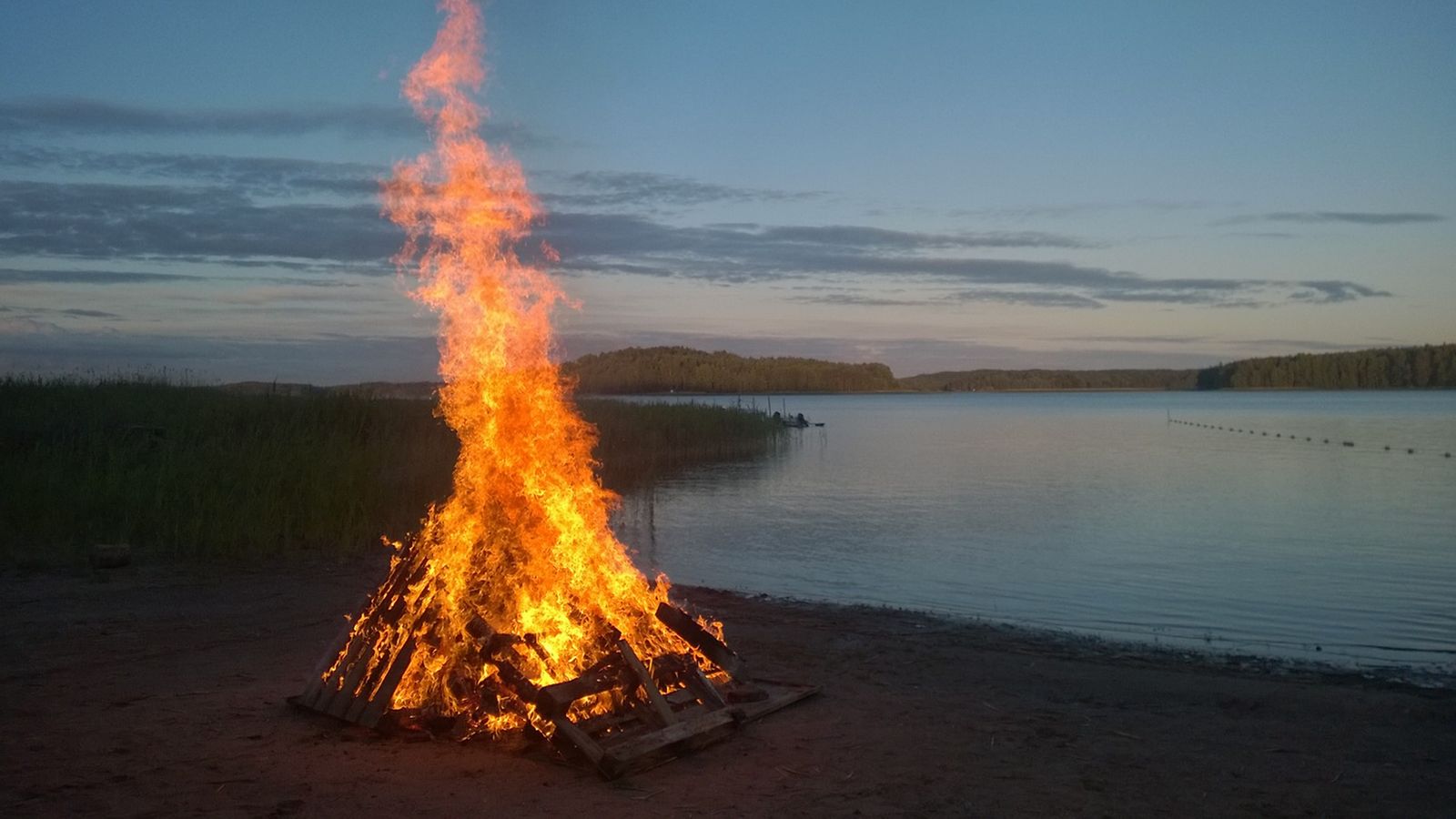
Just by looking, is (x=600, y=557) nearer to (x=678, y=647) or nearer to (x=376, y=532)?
(x=678, y=647)

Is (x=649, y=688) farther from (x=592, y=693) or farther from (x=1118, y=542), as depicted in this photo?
(x=1118, y=542)

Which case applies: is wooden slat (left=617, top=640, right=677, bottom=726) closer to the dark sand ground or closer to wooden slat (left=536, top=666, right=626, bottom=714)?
wooden slat (left=536, top=666, right=626, bottom=714)

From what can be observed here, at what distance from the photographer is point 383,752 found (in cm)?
662

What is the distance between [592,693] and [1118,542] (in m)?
16.4

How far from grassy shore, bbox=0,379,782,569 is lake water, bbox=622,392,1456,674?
4844mm

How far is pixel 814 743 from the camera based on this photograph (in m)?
6.99

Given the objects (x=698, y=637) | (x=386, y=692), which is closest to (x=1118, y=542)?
(x=698, y=637)

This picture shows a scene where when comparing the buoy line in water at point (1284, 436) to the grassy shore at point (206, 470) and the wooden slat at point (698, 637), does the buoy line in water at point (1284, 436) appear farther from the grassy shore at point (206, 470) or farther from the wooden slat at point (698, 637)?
the wooden slat at point (698, 637)

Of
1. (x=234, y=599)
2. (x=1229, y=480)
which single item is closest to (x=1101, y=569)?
(x=234, y=599)

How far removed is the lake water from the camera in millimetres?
13539

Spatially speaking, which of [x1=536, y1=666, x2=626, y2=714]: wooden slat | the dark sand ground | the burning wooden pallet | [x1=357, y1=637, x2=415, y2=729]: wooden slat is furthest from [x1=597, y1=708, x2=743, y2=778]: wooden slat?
[x1=357, y1=637, x2=415, y2=729]: wooden slat

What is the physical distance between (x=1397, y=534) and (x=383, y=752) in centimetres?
2113

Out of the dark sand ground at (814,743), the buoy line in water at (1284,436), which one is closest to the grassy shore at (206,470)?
the dark sand ground at (814,743)

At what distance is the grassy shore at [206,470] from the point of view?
1430 centimetres
